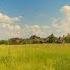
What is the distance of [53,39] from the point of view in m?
29.1

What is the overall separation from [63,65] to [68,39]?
22105 millimetres

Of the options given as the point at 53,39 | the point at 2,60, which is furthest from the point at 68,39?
the point at 2,60

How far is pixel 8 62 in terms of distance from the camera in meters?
8.16

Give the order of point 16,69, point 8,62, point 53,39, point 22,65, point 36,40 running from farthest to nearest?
point 53,39, point 36,40, point 8,62, point 22,65, point 16,69

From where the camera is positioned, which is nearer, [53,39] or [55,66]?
[55,66]

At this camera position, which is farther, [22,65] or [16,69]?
[22,65]

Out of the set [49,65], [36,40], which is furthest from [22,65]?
[36,40]

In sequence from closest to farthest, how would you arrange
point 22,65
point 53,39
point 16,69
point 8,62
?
point 16,69 → point 22,65 → point 8,62 → point 53,39

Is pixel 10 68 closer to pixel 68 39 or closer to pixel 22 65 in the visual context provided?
pixel 22 65

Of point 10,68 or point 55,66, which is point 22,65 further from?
point 55,66

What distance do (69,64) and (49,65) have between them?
0.73m

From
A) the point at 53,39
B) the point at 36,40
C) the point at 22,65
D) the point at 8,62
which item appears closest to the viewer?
the point at 22,65

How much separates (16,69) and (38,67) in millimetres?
726

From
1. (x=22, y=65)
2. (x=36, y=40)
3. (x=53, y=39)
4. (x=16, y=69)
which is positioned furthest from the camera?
(x=53, y=39)
